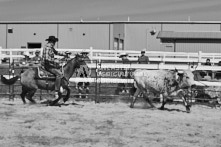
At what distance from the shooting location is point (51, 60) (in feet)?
39.3

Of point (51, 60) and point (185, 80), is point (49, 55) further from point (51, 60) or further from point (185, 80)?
point (185, 80)

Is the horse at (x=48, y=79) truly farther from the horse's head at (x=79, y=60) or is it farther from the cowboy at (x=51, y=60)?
the cowboy at (x=51, y=60)

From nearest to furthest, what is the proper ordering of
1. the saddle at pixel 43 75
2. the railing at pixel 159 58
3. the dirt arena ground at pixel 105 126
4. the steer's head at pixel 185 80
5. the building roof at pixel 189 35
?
the dirt arena ground at pixel 105 126 → the steer's head at pixel 185 80 → the saddle at pixel 43 75 → the railing at pixel 159 58 → the building roof at pixel 189 35

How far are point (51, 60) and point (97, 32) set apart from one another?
3111 cm

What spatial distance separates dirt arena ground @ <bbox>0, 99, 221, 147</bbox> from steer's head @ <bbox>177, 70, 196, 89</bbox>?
721 millimetres

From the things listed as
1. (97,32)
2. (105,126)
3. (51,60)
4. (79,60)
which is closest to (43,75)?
(51,60)

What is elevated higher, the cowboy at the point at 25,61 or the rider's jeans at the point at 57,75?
the cowboy at the point at 25,61

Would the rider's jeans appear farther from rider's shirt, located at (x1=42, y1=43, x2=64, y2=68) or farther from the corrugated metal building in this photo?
the corrugated metal building

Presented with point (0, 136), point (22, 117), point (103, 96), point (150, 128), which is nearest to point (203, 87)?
point (103, 96)

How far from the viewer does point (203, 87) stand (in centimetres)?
1361

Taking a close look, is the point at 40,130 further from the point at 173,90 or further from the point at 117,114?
the point at 173,90

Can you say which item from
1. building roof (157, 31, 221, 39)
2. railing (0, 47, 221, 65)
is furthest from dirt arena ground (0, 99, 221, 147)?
building roof (157, 31, 221, 39)

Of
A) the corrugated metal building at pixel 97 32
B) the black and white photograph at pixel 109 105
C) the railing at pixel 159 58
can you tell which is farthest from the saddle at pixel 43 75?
the corrugated metal building at pixel 97 32

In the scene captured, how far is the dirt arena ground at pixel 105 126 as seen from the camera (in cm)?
741
